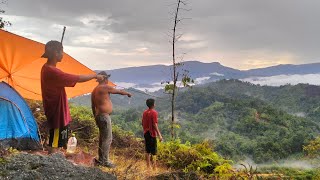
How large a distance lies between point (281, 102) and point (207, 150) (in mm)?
113105

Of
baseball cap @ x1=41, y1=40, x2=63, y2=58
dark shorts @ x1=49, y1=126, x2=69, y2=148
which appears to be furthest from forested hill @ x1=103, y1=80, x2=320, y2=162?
baseball cap @ x1=41, y1=40, x2=63, y2=58

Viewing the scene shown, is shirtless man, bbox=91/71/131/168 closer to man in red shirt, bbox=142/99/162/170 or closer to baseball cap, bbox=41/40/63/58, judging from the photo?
baseball cap, bbox=41/40/63/58

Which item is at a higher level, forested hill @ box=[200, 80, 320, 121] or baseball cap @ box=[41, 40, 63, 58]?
baseball cap @ box=[41, 40, 63, 58]

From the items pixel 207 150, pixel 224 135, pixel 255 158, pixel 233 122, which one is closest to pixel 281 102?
pixel 233 122

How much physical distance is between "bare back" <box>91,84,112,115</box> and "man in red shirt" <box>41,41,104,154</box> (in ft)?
2.32

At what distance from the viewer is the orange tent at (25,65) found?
21.7 ft

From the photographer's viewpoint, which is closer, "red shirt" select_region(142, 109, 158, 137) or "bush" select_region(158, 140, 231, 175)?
"red shirt" select_region(142, 109, 158, 137)

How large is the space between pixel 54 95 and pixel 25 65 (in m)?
1.91

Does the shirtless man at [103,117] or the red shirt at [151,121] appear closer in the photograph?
the shirtless man at [103,117]

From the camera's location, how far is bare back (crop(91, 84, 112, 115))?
258 inches

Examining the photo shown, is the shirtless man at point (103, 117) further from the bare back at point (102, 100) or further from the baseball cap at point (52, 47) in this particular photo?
the baseball cap at point (52, 47)

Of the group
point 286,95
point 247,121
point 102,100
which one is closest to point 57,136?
point 102,100

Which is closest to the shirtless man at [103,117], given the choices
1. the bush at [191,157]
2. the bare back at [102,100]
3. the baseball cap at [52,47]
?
the bare back at [102,100]

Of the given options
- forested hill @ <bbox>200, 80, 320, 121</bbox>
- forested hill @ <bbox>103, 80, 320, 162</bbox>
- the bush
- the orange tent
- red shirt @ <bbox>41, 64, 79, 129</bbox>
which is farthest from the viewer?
forested hill @ <bbox>200, 80, 320, 121</bbox>
